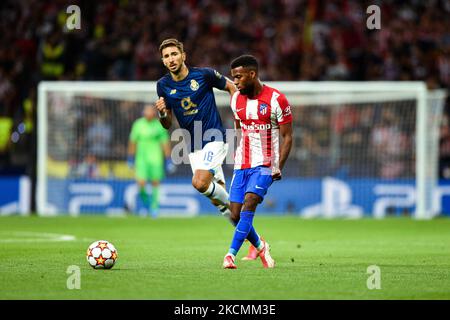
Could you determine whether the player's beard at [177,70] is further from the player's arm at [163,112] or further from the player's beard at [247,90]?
the player's beard at [247,90]

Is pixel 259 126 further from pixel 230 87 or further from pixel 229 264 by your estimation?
pixel 229 264

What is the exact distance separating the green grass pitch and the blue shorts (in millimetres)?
720

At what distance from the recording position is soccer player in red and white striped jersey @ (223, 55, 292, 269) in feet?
31.1

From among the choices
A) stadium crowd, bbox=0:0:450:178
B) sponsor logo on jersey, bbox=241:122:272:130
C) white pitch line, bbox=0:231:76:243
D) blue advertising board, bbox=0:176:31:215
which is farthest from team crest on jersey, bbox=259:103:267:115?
stadium crowd, bbox=0:0:450:178

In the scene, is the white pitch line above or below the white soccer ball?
above

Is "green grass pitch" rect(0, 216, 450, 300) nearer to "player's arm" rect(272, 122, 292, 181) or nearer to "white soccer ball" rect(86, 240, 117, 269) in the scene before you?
"white soccer ball" rect(86, 240, 117, 269)

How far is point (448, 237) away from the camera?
1434 centimetres

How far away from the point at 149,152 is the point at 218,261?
997cm

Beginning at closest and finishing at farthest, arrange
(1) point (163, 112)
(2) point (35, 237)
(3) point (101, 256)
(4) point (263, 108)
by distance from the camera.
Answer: (3) point (101, 256), (4) point (263, 108), (1) point (163, 112), (2) point (35, 237)

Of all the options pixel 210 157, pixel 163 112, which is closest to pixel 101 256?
pixel 163 112

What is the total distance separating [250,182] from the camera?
9578 millimetres
